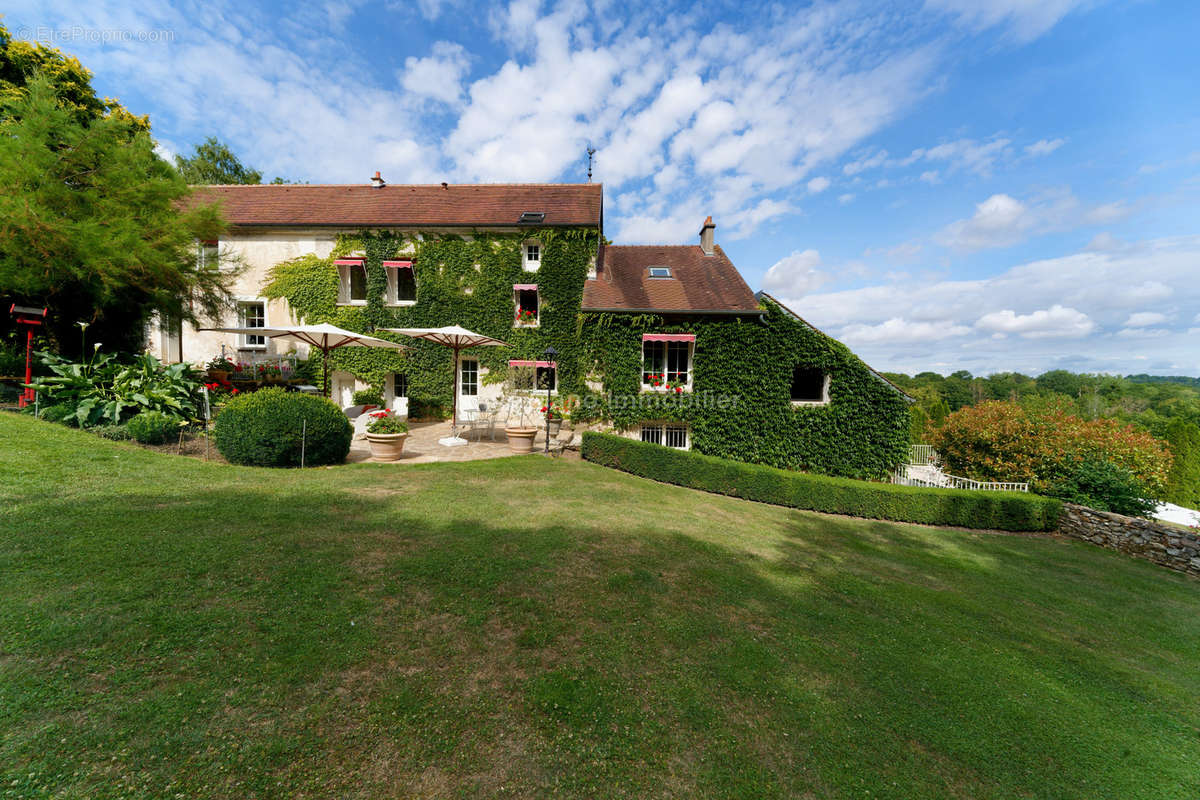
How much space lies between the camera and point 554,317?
605 inches

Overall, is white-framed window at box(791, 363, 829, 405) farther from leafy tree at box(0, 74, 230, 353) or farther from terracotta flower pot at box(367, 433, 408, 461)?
leafy tree at box(0, 74, 230, 353)

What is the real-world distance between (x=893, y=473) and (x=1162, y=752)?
10.9 meters

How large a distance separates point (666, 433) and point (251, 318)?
16.7m

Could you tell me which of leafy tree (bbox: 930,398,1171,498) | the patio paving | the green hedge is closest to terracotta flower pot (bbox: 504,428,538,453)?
the patio paving

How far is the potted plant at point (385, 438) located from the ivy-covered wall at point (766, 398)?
7.15 m

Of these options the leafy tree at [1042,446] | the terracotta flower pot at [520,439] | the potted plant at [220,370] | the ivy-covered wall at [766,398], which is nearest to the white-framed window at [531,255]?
the ivy-covered wall at [766,398]

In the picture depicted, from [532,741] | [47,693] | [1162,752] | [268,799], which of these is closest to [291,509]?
[47,693]

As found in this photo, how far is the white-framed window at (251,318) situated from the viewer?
52.4 ft

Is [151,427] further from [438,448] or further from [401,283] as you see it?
[401,283]

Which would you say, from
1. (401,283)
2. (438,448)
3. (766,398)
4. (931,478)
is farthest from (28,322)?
(931,478)

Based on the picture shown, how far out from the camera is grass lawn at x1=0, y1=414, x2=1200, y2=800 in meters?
2.14

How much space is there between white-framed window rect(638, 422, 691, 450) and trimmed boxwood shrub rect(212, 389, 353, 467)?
9258 mm

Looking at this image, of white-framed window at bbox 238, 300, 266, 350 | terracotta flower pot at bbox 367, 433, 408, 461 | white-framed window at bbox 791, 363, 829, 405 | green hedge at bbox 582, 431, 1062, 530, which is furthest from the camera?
white-framed window at bbox 238, 300, 266, 350

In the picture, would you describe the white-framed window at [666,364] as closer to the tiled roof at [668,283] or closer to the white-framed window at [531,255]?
the tiled roof at [668,283]
